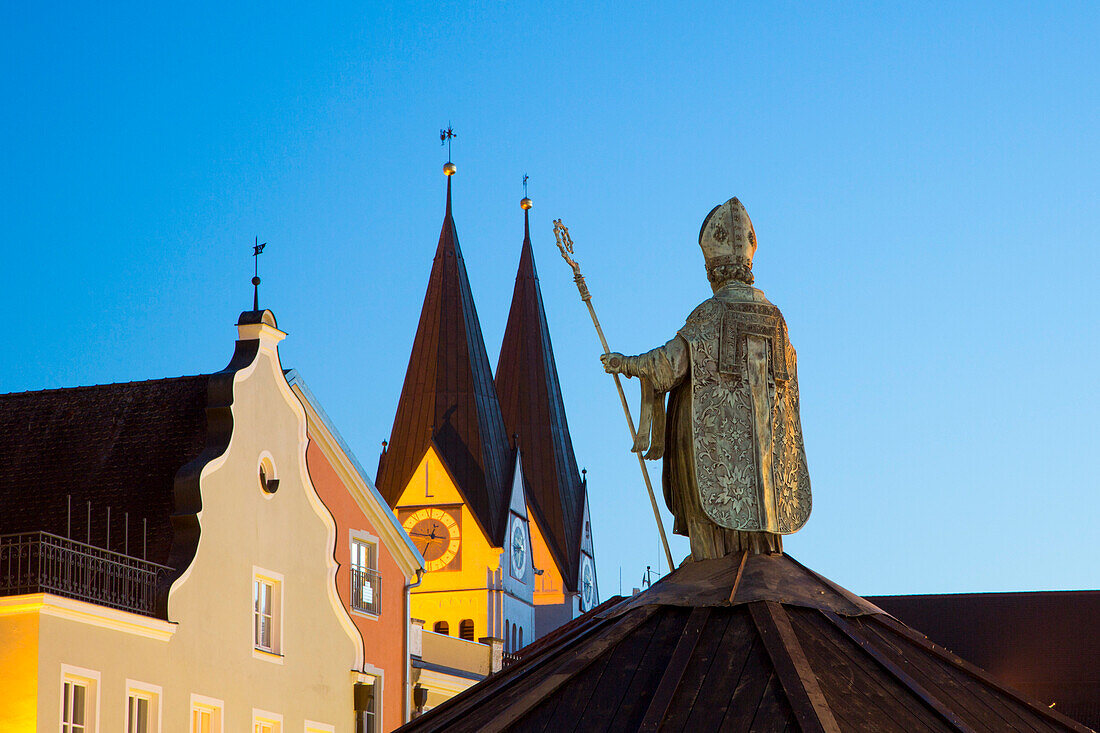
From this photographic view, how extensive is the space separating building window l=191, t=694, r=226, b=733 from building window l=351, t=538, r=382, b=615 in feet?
19.9

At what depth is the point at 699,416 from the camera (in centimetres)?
1420

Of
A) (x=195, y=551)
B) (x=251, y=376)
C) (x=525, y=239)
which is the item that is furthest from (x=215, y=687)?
(x=525, y=239)

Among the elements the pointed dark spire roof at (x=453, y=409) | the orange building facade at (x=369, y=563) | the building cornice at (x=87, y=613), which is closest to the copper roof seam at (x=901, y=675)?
the building cornice at (x=87, y=613)

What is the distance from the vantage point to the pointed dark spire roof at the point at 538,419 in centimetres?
10169

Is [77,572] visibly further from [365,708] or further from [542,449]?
[542,449]

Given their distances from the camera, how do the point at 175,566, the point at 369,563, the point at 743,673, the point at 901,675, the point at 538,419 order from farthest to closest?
the point at 538,419
the point at 369,563
the point at 175,566
the point at 901,675
the point at 743,673

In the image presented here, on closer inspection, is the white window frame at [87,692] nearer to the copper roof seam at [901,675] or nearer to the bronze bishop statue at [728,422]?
the bronze bishop statue at [728,422]

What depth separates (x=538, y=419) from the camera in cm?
10206

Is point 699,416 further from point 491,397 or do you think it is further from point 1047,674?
point 491,397

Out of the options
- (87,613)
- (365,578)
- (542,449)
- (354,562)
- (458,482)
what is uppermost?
(542,449)

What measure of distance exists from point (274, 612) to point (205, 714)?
9.43 ft

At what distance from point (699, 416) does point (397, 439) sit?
81.9 meters

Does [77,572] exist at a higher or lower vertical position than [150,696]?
higher

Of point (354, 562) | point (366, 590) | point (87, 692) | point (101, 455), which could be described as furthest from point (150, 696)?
point (366, 590)
